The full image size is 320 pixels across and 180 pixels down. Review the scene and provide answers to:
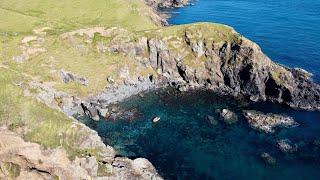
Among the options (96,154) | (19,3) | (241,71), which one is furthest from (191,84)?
(19,3)

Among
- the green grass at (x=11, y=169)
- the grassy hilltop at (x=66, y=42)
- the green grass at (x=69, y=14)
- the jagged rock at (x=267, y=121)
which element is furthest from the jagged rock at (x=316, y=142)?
the green grass at (x=11, y=169)

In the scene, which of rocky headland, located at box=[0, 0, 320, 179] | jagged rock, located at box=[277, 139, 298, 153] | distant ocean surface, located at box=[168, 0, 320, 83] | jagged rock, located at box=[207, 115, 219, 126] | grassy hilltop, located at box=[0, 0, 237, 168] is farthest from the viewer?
distant ocean surface, located at box=[168, 0, 320, 83]

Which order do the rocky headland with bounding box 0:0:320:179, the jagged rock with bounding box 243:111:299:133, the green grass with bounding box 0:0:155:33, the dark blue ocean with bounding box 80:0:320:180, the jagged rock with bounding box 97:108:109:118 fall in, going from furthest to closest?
the green grass with bounding box 0:0:155:33, the rocky headland with bounding box 0:0:320:179, the jagged rock with bounding box 97:108:109:118, the jagged rock with bounding box 243:111:299:133, the dark blue ocean with bounding box 80:0:320:180

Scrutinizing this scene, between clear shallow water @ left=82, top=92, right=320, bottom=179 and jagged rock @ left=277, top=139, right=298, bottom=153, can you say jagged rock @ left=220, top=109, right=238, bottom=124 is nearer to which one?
clear shallow water @ left=82, top=92, right=320, bottom=179

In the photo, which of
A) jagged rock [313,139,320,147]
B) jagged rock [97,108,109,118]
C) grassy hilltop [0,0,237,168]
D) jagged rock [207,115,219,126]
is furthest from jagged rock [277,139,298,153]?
jagged rock [97,108,109,118]

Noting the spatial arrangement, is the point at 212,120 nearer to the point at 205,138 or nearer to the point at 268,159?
the point at 205,138

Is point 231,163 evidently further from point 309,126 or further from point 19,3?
point 19,3

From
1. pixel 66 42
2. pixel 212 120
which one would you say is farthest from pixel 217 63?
pixel 66 42
